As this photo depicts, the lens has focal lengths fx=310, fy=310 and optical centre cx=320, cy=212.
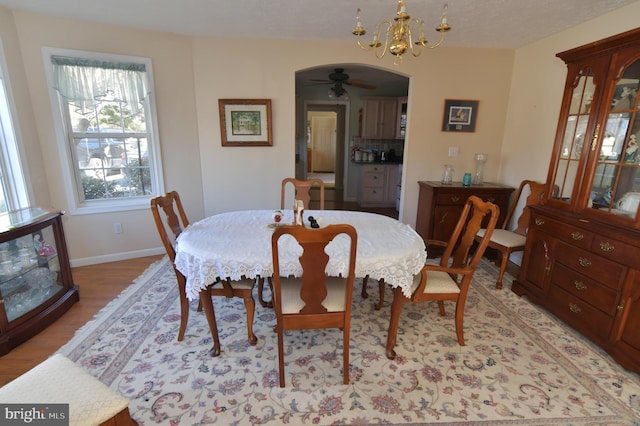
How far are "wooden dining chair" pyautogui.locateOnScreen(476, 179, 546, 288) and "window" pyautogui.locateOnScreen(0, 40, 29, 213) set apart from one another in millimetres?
4353

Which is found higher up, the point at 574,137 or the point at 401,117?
the point at 401,117

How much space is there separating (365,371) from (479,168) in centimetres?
294

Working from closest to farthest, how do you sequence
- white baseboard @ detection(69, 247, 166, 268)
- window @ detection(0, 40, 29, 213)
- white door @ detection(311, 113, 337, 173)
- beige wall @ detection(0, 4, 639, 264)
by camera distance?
window @ detection(0, 40, 29, 213) < beige wall @ detection(0, 4, 639, 264) < white baseboard @ detection(69, 247, 166, 268) < white door @ detection(311, 113, 337, 173)

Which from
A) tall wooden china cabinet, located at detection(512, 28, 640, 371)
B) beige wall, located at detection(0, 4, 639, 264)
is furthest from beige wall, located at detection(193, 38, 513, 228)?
tall wooden china cabinet, located at detection(512, 28, 640, 371)

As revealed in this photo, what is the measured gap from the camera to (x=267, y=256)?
175 cm

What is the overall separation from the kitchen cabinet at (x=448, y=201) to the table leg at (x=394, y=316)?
181 centimetres

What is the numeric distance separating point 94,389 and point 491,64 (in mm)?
4420

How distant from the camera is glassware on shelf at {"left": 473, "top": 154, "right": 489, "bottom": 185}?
370 cm

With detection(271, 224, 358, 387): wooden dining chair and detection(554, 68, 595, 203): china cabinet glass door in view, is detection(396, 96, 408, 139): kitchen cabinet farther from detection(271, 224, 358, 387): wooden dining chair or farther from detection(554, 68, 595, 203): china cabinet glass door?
detection(271, 224, 358, 387): wooden dining chair

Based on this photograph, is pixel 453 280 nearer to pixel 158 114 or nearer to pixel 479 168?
pixel 479 168

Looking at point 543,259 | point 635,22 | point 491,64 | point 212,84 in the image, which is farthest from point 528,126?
point 212,84

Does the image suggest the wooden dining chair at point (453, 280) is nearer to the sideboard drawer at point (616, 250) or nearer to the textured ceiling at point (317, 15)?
the sideboard drawer at point (616, 250)

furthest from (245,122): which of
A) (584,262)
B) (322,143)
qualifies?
(322,143)

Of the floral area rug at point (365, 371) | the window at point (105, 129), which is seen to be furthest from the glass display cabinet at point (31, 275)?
the window at point (105, 129)
